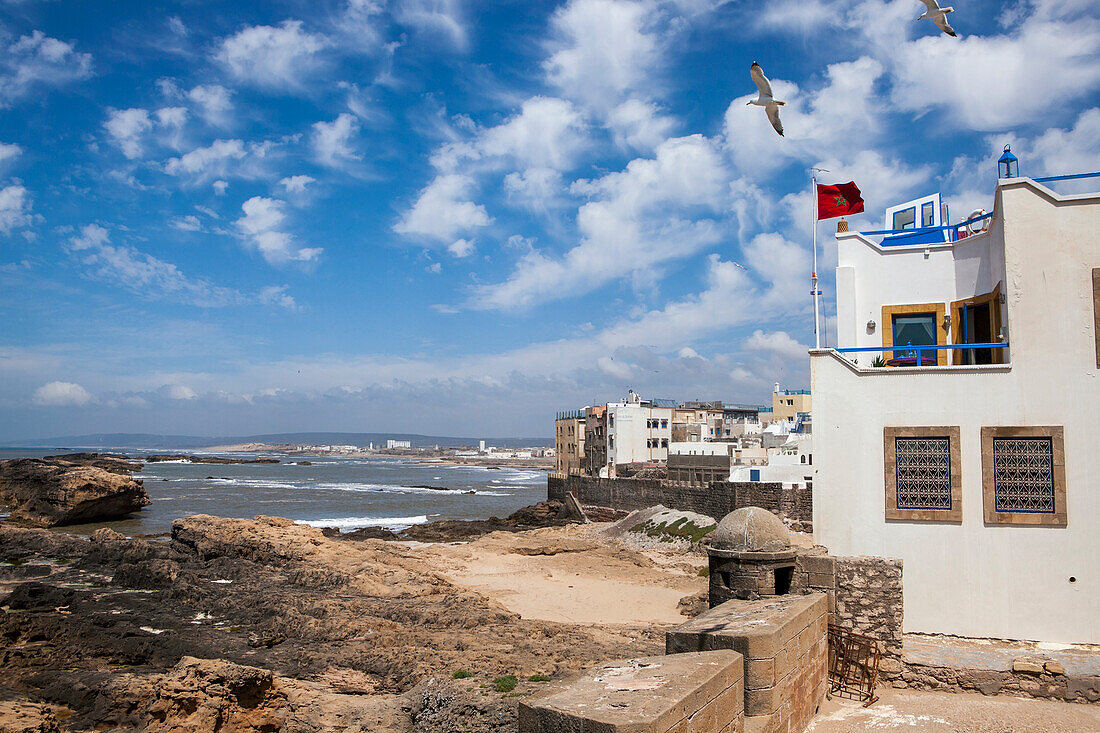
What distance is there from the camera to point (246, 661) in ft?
43.6

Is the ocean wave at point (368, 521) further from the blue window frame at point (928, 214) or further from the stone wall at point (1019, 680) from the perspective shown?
the stone wall at point (1019, 680)

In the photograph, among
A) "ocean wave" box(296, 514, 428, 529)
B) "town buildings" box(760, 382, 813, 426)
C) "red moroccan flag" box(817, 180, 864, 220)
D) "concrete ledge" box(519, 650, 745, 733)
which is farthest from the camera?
"town buildings" box(760, 382, 813, 426)

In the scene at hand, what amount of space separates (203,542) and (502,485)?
80520 mm

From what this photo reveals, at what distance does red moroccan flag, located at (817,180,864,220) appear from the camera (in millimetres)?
13625

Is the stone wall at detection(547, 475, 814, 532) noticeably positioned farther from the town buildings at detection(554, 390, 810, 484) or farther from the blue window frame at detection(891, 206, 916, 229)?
the blue window frame at detection(891, 206, 916, 229)

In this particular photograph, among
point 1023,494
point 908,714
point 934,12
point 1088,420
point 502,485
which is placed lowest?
point 502,485

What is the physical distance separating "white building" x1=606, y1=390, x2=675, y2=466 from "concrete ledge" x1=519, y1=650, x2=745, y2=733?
186ft

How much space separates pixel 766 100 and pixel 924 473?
5.95 metres

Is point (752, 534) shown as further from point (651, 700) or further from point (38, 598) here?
point (38, 598)

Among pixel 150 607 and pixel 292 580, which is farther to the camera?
pixel 292 580

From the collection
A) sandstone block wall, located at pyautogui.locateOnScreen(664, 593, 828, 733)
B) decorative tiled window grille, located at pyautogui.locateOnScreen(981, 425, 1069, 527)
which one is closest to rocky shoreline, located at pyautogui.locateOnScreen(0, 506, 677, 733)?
sandstone block wall, located at pyautogui.locateOnScreen(664, 593, 828, 733)

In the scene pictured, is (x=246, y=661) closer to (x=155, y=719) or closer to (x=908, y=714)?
(x=155, y=719)

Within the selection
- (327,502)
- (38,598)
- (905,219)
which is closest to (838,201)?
(905,219)

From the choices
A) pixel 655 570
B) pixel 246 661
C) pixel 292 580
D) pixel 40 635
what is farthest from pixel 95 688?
pixel 655 570
